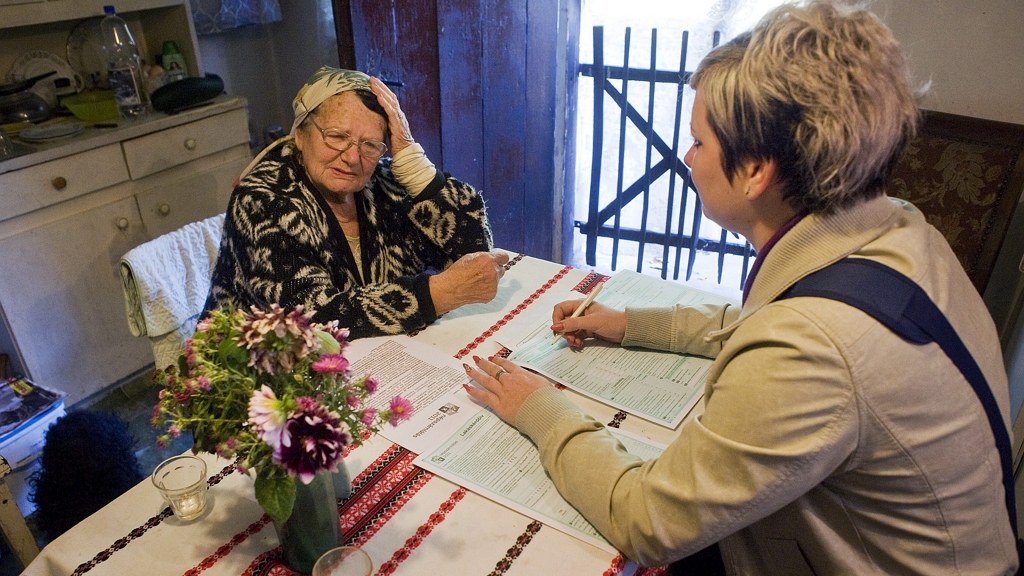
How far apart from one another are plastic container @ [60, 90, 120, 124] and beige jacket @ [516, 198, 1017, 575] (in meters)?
2.24

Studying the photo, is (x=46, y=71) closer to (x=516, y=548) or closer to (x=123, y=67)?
(x=123, y=67)

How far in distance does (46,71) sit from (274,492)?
247 centimetres

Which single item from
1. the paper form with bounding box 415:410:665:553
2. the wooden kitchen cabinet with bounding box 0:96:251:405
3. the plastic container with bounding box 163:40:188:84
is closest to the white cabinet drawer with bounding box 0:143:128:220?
the wooden kitchen cabinet with bounding box 0:96:251:405

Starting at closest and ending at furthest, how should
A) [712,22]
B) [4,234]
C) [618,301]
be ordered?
[618,301] → [4,234] → [712,22]

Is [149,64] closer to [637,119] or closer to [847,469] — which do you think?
[637,119]

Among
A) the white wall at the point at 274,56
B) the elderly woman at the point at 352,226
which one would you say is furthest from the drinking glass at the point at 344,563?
the white wall at the point at 274,56

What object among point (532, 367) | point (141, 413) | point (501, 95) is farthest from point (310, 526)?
point (501, 95)

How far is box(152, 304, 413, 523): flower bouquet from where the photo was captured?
0.64 m

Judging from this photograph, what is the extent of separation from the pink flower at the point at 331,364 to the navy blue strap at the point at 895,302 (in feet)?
1.67

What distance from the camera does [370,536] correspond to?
0.87 metres

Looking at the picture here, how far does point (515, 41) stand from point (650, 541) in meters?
2.20

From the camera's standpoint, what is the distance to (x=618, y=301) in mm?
1401

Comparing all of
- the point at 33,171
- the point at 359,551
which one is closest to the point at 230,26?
the point at 33,171

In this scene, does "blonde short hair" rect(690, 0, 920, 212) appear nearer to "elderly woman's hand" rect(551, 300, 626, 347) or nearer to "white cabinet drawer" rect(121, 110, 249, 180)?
"elderly woman's hand" rect(551, 300, 626, 347)
